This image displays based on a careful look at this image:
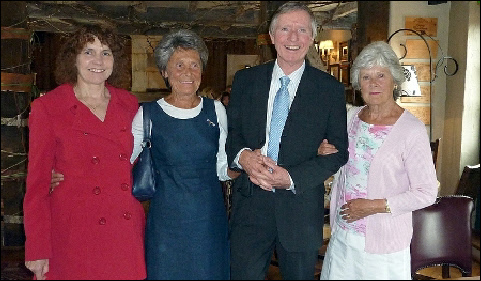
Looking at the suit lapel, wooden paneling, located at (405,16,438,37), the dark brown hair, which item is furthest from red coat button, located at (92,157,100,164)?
wooden paneling, located at (405,16,438,37)

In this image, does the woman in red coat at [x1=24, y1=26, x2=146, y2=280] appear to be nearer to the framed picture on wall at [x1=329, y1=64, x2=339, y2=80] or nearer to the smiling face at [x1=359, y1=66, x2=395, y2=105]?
the smiling face at [x1=359, y1=66, x2=395, y2=105]

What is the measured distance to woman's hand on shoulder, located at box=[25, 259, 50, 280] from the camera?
1.81 m

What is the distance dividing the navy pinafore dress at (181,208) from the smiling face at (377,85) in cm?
78

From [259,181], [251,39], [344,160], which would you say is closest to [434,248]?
[344,160]

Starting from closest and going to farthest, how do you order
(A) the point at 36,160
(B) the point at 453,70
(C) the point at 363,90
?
1. (A) the point at 36,160
2. (C) the point at 363,90
3. (B) the point at 453,70

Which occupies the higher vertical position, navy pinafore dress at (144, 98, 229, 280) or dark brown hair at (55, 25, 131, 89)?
dark brown hair at (55, 25, 131, 89)

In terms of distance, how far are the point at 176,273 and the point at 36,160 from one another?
29.7 inches

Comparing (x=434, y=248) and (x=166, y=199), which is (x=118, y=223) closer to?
(x=166, y=199)

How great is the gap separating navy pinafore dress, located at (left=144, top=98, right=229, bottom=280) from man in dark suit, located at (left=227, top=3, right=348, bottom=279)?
119 millimetres

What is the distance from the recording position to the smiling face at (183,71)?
199 centimetres

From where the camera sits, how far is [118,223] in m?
1.89

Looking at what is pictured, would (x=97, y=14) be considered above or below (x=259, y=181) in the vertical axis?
above

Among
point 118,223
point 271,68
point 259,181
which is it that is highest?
point 271,68

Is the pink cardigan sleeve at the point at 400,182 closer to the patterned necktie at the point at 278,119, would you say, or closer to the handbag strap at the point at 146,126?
the patterned necktie at the point at 278,119
